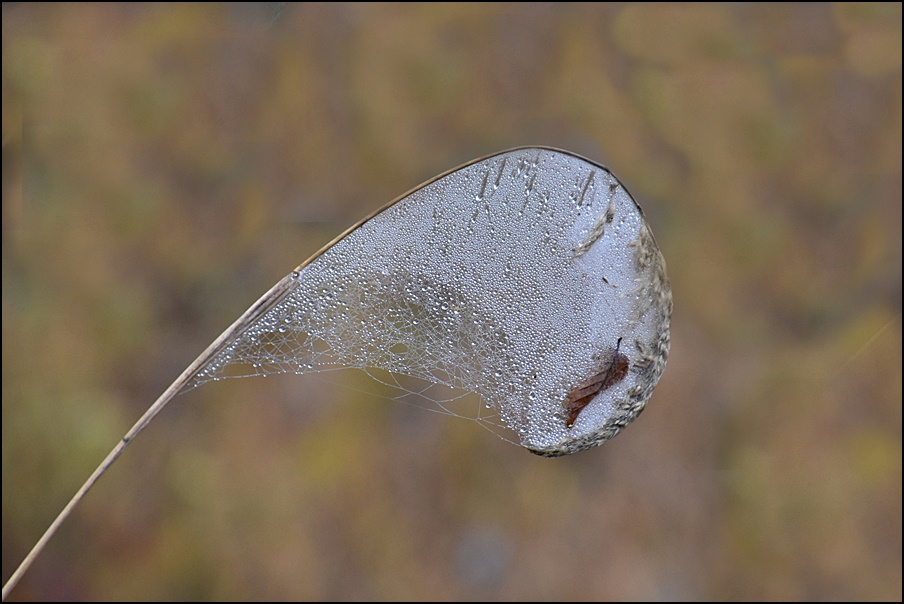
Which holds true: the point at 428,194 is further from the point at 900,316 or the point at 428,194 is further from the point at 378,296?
the point at 900,316

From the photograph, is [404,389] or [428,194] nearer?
[428,194]

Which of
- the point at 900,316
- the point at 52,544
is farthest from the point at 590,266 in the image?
the point at 52,544

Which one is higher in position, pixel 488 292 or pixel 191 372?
pixel 488 292

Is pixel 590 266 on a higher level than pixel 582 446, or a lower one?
higher

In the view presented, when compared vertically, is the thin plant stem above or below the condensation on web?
below

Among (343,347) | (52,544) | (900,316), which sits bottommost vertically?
(52,544)

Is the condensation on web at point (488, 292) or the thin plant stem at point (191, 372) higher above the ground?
the condensation on web at point (488, 292)
